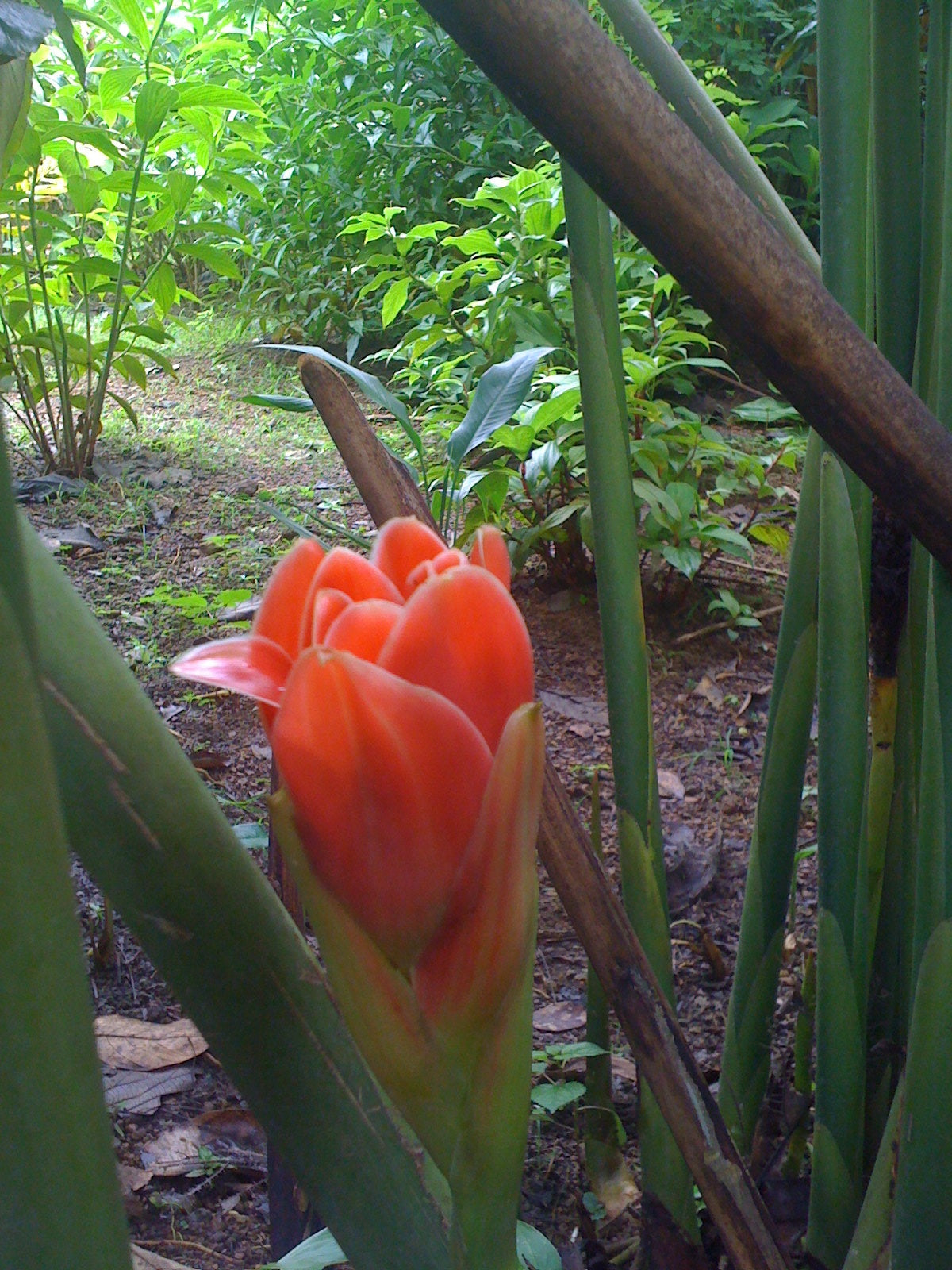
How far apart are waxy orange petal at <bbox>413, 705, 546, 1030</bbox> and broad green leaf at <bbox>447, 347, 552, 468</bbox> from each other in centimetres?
54

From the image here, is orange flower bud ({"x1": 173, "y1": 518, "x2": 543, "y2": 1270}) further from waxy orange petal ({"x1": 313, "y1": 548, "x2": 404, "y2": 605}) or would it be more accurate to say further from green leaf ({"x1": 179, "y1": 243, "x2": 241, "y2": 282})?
green leaf ({"x1": 179, "y1": 243, "x2": 241, "y2": 282})

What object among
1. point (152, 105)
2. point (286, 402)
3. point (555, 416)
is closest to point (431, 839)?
point (286, 402)

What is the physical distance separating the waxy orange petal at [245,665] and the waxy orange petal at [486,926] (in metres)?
0.05

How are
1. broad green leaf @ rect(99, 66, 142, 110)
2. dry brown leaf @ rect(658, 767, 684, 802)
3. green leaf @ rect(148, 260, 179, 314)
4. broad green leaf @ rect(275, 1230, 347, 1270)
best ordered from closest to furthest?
broad green leaf @ rect(275, 1230, 347, 1270)
dry brown leaf @ rect(658, 767, 684, 802)
broad green leaf @ rect(99, 66, 142, 110)
green leaf @ rect(148, 260, 179, 314)

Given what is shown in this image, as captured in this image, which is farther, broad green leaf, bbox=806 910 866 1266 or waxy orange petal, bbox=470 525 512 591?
broad green leaf, bbox=806 910 866 1266

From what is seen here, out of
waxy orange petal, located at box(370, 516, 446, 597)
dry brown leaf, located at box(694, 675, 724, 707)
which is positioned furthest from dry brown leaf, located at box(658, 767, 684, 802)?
waxy orange petal, located at box(370, 516, 446, 597)

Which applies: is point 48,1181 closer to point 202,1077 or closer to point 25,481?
point 202,1077

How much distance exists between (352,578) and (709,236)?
95 millimetres

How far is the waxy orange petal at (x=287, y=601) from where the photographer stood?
210 mm

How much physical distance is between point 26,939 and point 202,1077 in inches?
35.6

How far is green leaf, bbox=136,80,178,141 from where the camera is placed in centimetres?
194

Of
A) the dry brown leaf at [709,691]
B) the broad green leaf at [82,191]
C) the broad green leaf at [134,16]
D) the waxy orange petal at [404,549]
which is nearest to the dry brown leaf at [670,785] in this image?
the dry brown leaf at [709,691]

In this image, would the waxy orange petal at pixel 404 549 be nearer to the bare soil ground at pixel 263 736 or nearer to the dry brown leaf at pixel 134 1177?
the bare soil ground at pixel 263 736

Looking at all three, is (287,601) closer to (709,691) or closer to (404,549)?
(404,549)
